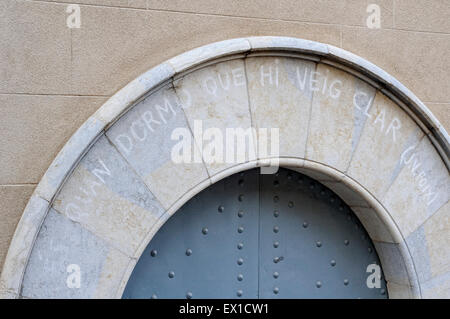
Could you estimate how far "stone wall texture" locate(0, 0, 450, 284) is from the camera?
336 cm

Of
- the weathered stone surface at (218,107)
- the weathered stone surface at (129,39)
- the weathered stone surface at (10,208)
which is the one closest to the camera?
the weathered stone surface at (10,208)

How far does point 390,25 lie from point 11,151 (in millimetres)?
2396

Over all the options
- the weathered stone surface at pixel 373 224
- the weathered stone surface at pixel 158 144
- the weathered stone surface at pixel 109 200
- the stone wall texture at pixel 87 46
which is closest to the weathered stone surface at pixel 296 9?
the stone wall texture at pixel 87 46

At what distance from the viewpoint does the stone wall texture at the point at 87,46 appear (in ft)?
11.0

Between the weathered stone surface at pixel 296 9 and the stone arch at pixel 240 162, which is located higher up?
the weathered stone surface at pixel 296 9

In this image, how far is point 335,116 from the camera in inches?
154

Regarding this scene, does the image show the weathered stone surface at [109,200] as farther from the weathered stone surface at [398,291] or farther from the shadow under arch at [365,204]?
the weathered stone surface at [398,291]

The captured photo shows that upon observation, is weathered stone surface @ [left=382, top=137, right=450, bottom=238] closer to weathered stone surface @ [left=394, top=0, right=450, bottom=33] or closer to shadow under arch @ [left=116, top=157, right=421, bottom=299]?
shadow under arch @ [left=116, top=157, right=421, bottom=299]

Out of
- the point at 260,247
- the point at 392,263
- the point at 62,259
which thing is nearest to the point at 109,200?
the point at 62,259

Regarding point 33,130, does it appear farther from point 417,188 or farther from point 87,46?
point 417,188

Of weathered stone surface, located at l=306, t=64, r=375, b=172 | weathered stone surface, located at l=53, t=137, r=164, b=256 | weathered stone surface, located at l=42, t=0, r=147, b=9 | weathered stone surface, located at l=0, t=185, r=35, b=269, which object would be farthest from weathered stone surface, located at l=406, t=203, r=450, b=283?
weathered stone surface, located at l=0, t=185, r=35, b=269

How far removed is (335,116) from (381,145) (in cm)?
36
